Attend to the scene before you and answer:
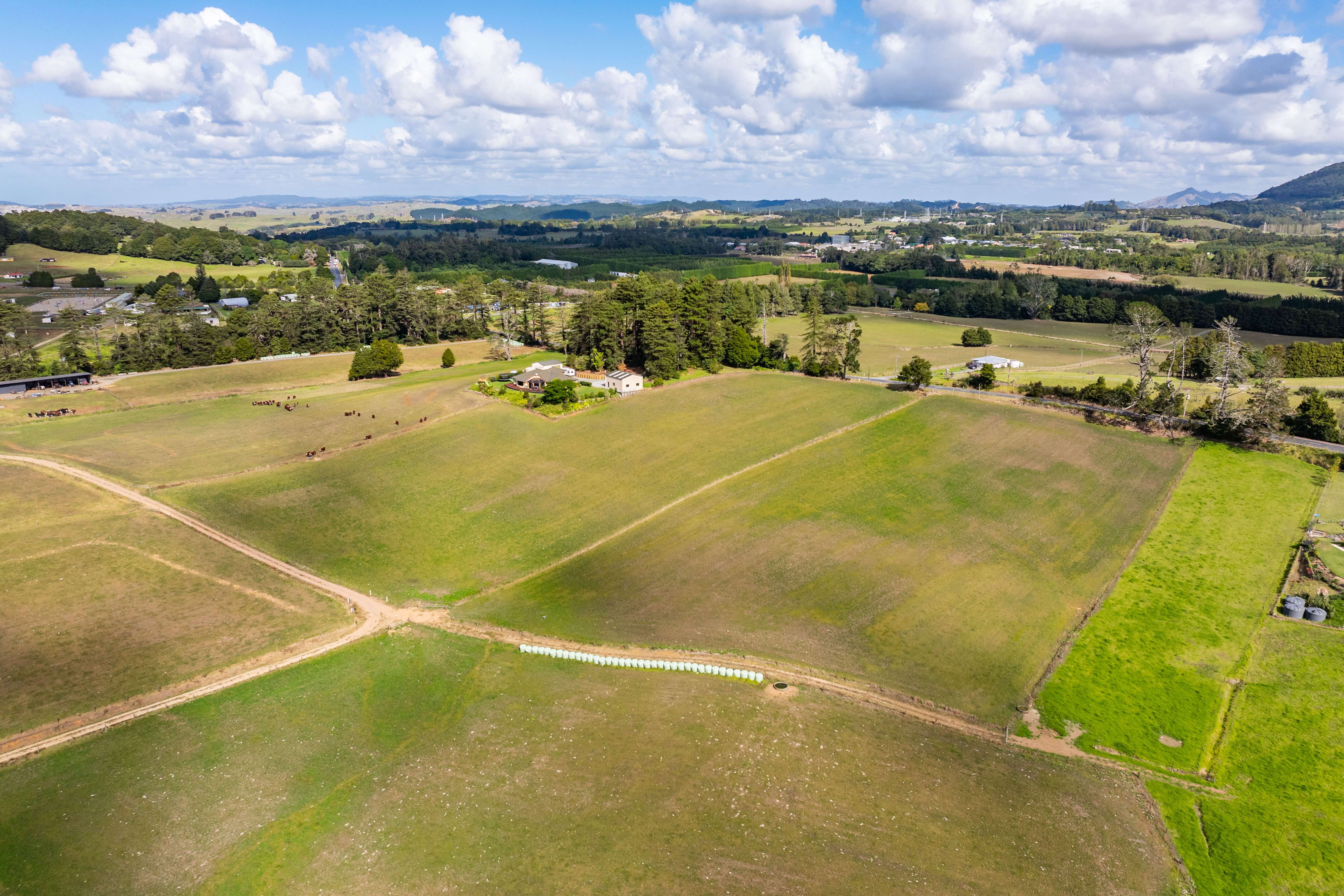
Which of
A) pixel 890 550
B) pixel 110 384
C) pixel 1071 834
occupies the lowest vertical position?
pixel 1071 834

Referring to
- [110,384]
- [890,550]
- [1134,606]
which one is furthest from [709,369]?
[110,384]

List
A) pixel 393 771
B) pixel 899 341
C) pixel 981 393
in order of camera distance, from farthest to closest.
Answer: pixel 899 341 → pixel 981 393 → pixel 393 771

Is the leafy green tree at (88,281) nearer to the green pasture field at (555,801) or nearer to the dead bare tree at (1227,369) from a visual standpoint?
the green pasture field at (555,801)

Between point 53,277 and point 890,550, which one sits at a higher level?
point 53,277

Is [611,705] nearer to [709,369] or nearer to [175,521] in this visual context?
[175,521]

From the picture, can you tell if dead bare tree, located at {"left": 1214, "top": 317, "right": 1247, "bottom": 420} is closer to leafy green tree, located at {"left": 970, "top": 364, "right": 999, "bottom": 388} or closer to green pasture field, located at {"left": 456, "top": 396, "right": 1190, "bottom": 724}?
green pasture field, located at {"left": 456, "top": 396, "right": 1190, "bottom": 724}

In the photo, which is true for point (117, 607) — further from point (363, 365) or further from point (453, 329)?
point (453, 329)

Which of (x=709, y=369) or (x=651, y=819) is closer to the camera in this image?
(x=651, y=819)

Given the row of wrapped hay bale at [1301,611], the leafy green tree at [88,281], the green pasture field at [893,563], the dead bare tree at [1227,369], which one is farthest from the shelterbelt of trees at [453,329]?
the row of wrapped hay bale at [1301,611]
